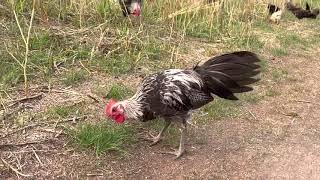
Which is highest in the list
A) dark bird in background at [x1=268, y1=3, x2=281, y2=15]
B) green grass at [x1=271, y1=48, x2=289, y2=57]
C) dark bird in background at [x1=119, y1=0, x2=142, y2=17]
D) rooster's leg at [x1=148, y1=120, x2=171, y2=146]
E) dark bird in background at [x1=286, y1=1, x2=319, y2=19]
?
dark bird in background at [x1=119, y1=0, x2=142, y2=17]

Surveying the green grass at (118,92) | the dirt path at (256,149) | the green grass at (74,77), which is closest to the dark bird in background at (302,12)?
the dirt path at (256,149)

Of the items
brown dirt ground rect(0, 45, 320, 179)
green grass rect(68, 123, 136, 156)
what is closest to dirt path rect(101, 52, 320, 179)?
brown dirt ground rect(0, 45, 320, 179)

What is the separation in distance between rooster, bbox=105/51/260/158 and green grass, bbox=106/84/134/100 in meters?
1.10

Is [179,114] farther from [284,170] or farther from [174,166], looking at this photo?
[284,170]

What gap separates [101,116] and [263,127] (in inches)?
81.3

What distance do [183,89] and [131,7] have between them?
4.25 m

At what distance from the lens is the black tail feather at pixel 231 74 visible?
4.78 meters

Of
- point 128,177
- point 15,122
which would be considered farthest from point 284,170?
point 15,122

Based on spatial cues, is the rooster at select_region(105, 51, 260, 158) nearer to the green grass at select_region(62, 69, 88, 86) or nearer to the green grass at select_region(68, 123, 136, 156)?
the green grass at select_region(68, 123, 136, 156)

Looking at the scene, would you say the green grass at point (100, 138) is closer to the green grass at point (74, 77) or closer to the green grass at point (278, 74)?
the green grass at point (74, 77)

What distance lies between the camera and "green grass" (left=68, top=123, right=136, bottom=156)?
4.71m

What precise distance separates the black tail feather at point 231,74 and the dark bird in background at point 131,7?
12.5 ft

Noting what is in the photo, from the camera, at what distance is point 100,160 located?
4570mm

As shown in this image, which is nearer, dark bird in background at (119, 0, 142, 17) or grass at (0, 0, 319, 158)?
grass at (0, 0, 319, 158)
